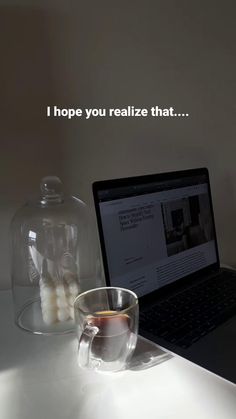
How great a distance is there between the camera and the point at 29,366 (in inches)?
23.7

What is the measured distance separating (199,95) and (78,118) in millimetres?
340

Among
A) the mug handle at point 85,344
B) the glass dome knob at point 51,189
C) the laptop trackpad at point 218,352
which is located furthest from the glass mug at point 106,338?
the glass dome knob at point 51,189

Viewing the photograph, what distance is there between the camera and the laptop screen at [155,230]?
730mm

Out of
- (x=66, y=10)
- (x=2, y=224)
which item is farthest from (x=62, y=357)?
(x=66, y=10)

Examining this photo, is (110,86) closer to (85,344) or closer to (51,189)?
(51,189)

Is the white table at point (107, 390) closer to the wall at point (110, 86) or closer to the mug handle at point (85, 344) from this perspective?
the mug handle at point (85, 344)

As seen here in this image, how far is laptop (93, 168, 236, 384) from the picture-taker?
2.07 ft

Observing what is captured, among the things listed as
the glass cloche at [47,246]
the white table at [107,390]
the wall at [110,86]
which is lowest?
the white table at [107,390]

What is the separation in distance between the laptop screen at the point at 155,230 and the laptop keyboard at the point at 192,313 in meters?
0.05

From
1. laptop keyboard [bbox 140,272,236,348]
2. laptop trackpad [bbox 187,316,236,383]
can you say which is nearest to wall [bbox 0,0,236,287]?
laptop keyboard [bbox 140,272,236,348]

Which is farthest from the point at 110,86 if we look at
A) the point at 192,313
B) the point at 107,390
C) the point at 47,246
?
the point at 107,390

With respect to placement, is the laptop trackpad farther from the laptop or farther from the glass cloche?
the glass cloche

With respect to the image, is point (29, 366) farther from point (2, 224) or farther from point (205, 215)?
point (205, 215)

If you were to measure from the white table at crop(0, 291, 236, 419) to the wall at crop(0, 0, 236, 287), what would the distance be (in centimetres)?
36
